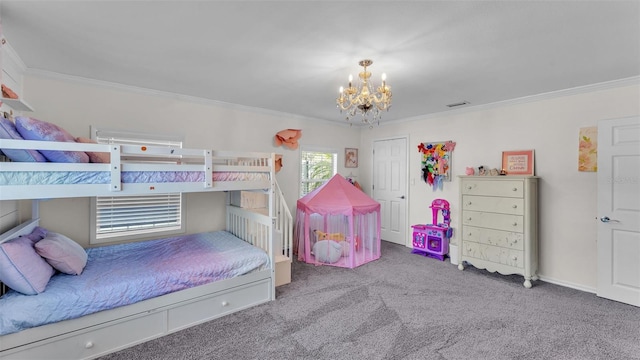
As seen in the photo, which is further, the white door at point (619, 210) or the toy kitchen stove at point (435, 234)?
the toy kitchen stove at point (435, 234)

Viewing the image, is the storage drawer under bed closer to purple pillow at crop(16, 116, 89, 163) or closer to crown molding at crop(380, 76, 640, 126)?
purple pillow at crop(16, 116, 89, 163)

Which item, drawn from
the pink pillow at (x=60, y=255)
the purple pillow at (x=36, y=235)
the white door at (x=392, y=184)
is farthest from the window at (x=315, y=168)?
the purple pillow at (x=36, y=235)

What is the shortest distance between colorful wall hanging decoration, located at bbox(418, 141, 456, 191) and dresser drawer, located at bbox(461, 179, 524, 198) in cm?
69

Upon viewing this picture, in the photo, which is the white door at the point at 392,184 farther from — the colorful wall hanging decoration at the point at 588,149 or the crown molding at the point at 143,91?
the colorful wall hanging decoration at the point at 588,149

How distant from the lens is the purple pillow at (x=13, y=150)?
5.80 feet

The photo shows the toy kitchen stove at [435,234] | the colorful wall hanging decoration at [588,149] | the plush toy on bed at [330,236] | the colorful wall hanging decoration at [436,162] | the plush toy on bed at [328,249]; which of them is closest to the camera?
the colorful wall hanging decoration at [588,149]

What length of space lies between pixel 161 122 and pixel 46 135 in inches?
68.6

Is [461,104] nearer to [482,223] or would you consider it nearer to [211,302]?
[482,223]

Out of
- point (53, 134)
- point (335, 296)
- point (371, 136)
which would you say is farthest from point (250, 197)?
point (371, 136)

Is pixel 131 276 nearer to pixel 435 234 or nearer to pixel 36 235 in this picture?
pixel 36 235

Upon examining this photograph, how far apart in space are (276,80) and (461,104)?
9.04 feet

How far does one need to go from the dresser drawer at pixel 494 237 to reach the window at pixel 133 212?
12.9 feet

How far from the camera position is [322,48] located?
2.32 meters

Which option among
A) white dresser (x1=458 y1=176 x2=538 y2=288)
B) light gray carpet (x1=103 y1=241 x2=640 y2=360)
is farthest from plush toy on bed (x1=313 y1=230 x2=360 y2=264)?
white dresser (x1=458 y1=176 x2=538 y2=288)
